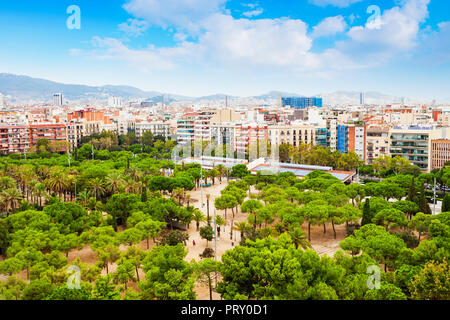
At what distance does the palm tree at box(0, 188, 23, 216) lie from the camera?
60.7 ft

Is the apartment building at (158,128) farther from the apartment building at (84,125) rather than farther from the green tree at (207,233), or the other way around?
the green tree at (207,233)

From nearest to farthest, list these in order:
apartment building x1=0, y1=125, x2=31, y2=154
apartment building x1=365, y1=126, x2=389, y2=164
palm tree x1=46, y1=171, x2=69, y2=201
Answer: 1. palm tree x1=46, y1=171, x2=69, y2=201
2. apartment building x1=365, y1=126, x2=389, y2=164
3. apartment building x1=0, y1=125, x2=31, y2=154

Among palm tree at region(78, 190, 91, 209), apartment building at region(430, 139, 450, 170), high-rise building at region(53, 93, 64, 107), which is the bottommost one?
palm tree at region(78, 190, 91, 209)

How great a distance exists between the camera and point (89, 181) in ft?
73.4

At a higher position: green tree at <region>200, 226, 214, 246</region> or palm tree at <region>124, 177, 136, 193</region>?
palm tree at <region>124, 177, 136, 193</region>

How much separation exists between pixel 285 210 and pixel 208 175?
40.3ft

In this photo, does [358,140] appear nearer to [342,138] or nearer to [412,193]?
[342,138]

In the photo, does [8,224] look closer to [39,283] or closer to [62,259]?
[62,259]

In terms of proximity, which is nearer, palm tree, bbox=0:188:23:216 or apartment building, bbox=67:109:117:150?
palm tree, bbox=0:188:23:216

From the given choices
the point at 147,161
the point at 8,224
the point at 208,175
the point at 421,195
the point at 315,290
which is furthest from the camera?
the point at 147,161

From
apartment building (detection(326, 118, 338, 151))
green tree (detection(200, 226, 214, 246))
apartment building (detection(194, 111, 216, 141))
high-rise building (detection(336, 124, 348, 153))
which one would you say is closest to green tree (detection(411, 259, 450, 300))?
green tree (detection(200, 226, 214, 246))

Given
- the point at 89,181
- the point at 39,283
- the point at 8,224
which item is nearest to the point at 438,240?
the point at 39,283

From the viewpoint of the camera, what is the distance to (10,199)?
18625 millimetres

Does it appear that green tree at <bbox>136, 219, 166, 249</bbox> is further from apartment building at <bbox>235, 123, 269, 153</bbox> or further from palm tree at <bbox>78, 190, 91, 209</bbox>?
apartment building at <bbox>235, 123, 269, 153</bbox>
